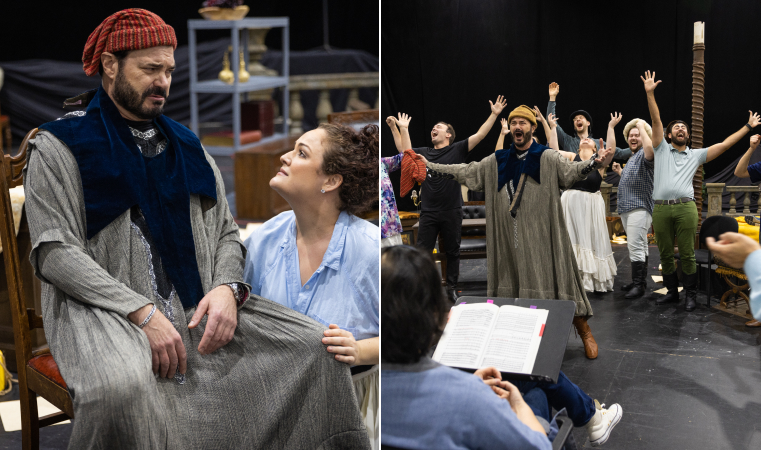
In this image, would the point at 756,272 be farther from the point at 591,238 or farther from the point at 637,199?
the point at 591,238

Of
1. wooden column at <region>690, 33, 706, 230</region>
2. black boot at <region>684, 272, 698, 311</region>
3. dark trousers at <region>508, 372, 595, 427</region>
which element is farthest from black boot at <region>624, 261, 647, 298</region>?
dark trousers at <region>508, 372, 595, 427</region>

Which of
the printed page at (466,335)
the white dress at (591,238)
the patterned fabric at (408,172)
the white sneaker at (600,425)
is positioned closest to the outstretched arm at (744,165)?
the white dress at (591,238)

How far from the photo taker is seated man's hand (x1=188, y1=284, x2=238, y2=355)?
1075 millimetres

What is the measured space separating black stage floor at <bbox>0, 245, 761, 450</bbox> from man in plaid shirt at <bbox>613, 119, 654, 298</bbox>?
138 mm

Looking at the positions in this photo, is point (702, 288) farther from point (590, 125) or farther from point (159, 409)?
point (159, 409)

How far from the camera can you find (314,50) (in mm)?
1857

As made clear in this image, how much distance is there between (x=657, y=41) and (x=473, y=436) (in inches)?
123

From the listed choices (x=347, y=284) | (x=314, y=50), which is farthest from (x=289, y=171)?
(x=314, y=50)

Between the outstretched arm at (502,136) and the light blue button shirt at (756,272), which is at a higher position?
the outstretched arm at (502,136)

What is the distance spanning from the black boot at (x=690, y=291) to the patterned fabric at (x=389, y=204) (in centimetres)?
194

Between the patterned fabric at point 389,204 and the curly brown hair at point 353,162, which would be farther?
the patterned fabric at point 389,204

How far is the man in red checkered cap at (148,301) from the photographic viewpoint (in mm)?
993

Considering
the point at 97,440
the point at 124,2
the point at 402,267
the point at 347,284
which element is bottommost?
the point at 97,440

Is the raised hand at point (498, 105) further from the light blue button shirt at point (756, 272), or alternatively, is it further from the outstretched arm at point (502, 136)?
the light blue button shirt at point (756, 272)
